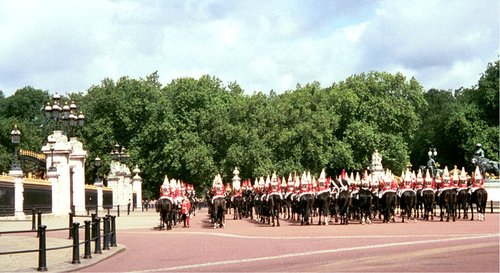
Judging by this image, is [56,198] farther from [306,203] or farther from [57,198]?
[306,203]

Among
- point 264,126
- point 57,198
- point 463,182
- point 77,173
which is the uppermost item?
point 264,126

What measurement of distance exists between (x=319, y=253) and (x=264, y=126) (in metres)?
58.9

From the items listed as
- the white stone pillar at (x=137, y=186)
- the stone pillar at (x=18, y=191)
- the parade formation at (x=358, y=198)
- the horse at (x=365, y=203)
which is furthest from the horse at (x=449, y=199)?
the white stone pillar at (x=137, y=186)

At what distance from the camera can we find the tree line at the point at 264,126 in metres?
75.8

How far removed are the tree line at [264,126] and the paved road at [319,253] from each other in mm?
48270

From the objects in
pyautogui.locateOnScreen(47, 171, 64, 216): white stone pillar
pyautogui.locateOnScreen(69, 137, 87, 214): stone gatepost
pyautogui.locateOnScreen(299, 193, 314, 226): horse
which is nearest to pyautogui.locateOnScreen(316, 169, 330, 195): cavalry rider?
pyautogui.locateOnScreen(299, 193, 314, 226): horse

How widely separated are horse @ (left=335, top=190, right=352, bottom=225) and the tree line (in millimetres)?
36688

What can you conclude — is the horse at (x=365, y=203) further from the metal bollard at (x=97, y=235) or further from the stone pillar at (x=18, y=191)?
the metal bollard at (x=97, y=235)

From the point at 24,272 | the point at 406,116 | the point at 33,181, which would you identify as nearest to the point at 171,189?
the point at 33,181

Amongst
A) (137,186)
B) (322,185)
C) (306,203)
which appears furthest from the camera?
(137,186)

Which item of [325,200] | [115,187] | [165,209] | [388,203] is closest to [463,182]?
[388,203]

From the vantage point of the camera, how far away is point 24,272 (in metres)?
16.1

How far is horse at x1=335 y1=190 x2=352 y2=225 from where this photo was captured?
35.9m

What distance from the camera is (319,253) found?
19.1 m
